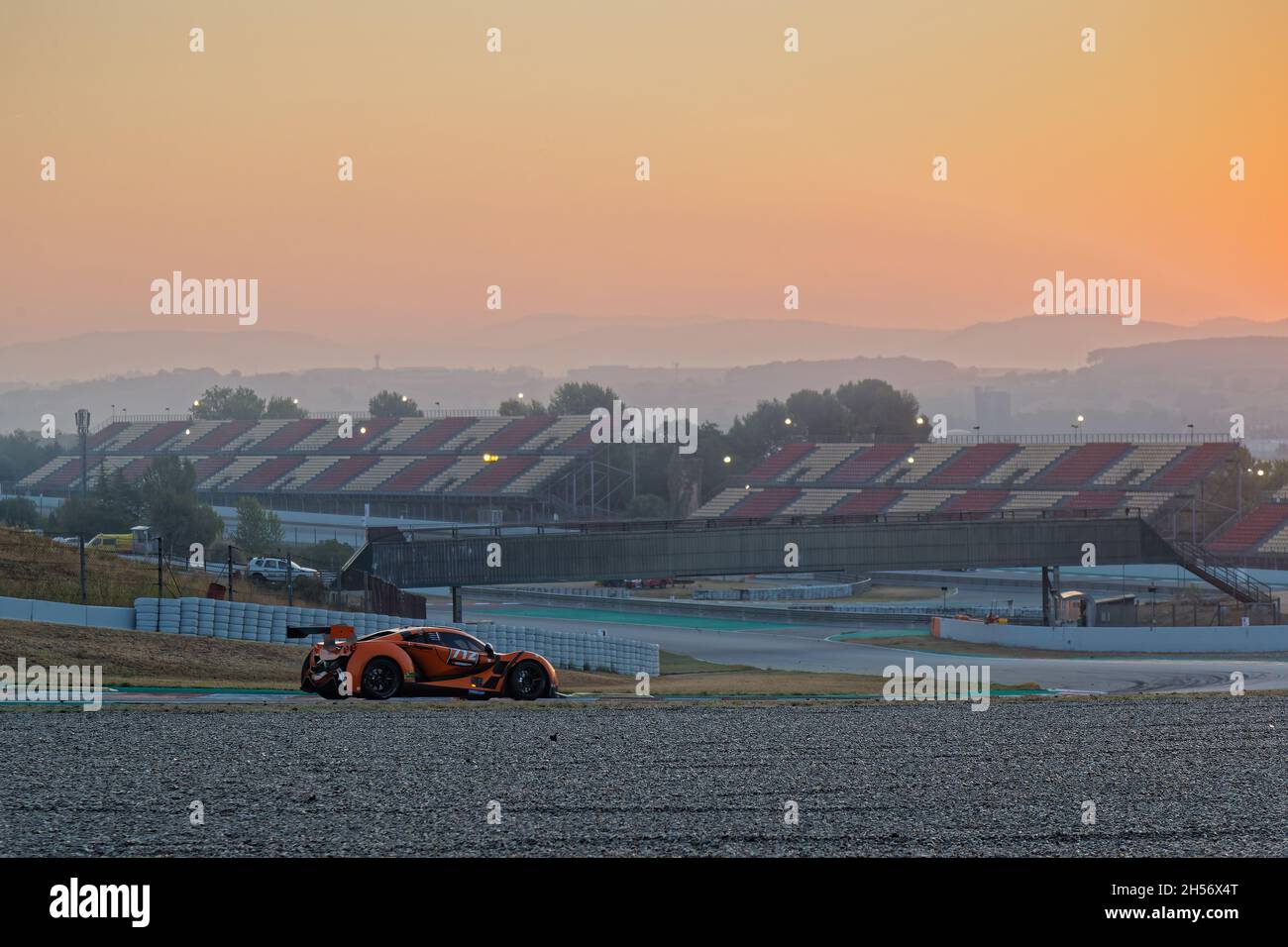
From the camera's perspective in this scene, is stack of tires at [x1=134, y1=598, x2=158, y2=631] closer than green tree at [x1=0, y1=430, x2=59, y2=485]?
Yes

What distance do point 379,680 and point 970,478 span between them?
97.3 m

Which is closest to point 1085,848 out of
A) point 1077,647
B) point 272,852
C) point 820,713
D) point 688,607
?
point 272,852

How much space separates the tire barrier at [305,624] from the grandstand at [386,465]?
6262cm

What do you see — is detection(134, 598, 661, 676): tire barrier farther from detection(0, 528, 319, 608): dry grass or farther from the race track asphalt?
the race track asphalt

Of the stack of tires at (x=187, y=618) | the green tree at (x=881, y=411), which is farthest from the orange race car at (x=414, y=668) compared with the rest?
the green tree at (x=881, y=411)

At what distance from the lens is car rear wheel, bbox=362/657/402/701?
947 inches

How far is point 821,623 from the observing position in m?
72.7

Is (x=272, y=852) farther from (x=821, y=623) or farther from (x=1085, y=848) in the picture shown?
(x=821, y=623)

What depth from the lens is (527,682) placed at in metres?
25.3

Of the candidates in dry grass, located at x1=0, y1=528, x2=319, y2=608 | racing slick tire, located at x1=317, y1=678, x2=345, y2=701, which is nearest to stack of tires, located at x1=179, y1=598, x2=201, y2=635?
dry grass, located at x1=0, y1=528, x2=319, y2=608

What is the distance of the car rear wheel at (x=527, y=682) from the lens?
25141 millimetres

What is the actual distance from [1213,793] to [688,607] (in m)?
64.3

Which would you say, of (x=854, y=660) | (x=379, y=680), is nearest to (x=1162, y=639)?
(x=854, y=660)
